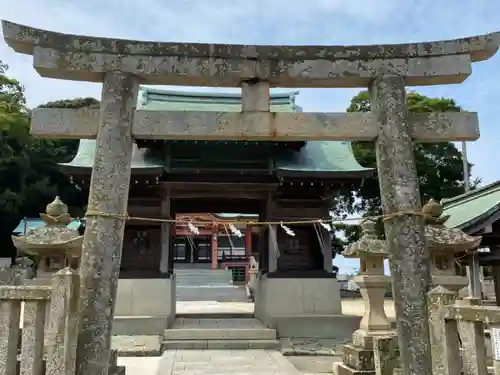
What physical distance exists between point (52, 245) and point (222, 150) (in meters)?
6.33

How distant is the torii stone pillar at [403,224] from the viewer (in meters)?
4.75

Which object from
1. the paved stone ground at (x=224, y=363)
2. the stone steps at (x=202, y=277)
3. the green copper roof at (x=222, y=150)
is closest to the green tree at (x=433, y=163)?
the stone steps at (x=202, y=277)

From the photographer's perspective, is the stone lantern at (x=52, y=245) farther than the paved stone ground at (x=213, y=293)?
No

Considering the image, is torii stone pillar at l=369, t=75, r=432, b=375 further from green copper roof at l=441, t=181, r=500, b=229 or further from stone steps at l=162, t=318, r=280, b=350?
stone steps at l=162, t=318, r=280, b=350

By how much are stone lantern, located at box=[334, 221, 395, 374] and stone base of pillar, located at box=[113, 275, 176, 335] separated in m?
5.57

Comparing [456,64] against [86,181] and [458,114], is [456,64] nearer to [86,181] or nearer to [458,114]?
[458,114]

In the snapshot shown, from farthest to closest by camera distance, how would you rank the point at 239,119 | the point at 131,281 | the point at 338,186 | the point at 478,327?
the point at 338,186 → the point at 131,281 → the point at 239,119 → the point at 478,327

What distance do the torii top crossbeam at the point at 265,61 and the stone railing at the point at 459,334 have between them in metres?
2.76

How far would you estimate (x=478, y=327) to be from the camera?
144 inches

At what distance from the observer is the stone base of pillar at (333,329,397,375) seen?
6.96m

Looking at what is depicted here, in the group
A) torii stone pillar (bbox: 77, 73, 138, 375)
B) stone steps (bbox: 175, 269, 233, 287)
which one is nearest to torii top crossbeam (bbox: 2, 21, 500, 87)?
torii stone pillar (bbox: 77, 73, 138, 375)

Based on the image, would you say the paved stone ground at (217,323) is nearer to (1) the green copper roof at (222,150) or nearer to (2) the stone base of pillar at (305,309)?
(2) the stone base of pillar at (305,309)

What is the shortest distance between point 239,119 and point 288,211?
8.25 meters

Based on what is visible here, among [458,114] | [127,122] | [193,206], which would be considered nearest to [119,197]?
[127,122]
